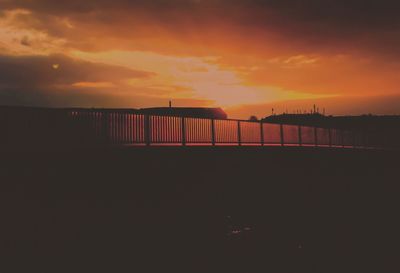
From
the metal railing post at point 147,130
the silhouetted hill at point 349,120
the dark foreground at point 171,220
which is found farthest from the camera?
the silhouetted hill at point 349,120

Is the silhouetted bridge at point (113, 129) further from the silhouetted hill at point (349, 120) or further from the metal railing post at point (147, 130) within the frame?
the silhouetted hill at point (349, 120)

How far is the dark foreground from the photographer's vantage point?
19.7 meters

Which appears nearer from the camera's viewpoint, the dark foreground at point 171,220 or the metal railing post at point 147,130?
the dark foreground at point 171,220

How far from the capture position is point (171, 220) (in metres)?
27.6

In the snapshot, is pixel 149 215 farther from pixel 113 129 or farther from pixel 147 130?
pixel 147 130

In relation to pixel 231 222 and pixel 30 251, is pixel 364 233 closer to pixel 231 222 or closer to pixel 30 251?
pixel 231 222

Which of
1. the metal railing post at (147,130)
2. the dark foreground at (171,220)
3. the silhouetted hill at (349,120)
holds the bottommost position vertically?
the dark foreground at (171,220)

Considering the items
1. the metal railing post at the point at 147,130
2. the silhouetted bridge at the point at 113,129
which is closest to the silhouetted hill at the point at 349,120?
the silhouetted bridge at the point at 113,129

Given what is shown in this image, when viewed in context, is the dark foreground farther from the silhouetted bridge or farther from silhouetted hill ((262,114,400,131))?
silhouetted hill ((262,114,400,131))

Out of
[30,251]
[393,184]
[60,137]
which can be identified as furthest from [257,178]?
[393,184]

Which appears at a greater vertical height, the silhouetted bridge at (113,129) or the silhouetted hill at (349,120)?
the silhouetted hill at (349,120)

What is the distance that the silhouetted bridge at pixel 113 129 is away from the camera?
843 inches

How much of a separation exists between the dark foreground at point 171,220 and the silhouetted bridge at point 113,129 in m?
1.41

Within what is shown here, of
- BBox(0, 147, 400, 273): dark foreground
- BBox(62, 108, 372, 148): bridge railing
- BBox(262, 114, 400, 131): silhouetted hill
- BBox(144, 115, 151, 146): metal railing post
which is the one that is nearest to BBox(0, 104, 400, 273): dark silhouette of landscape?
BBox(0, 147, 400, 273): dark foreground
